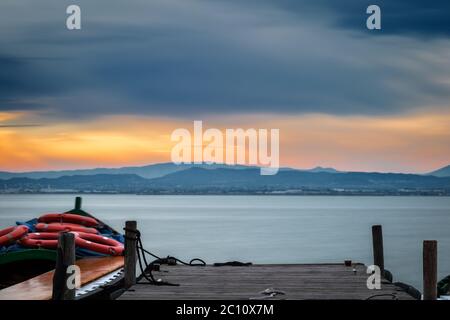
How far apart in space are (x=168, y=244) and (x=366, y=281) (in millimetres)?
43961

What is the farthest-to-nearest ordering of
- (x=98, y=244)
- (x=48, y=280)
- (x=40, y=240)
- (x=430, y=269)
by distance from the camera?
(x=98, y=244)
(x=40, y=240)
(x=48, y=280)
(x=430, y=269)

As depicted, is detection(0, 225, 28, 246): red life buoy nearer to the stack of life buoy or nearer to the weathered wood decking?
the stack of life buoy

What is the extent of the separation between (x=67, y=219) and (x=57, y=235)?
2126 mm

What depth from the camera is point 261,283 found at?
12414 mm

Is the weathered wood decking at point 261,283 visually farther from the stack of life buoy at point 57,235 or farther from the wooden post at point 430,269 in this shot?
the stack of life buoy at point 57,235

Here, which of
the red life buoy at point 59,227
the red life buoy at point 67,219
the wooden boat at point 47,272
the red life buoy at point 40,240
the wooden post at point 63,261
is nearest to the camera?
the wooden post at point 63,261

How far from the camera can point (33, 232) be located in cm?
1733

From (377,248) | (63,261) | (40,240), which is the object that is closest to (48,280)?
(63,261)

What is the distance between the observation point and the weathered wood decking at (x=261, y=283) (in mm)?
11188

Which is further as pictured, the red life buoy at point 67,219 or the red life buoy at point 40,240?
the red life buoy at point 67,219

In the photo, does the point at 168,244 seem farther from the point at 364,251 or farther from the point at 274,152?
the point at 274,152

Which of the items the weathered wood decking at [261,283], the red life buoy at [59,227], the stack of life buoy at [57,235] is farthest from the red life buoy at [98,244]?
the weathered wood decking at [261,283]

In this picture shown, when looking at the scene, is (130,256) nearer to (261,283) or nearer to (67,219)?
(261,283)
